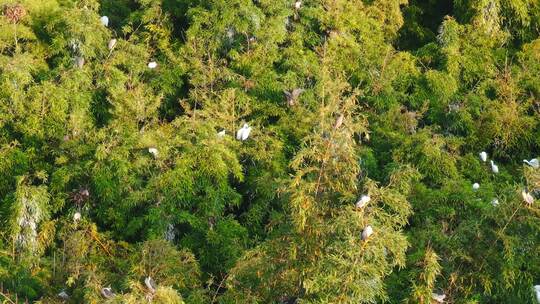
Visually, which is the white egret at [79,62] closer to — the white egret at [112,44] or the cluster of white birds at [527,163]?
the white egret at [112,44]

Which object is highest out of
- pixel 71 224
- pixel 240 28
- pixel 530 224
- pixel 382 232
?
pixel 382 232

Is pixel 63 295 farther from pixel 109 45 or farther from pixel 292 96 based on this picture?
pixel 109 45

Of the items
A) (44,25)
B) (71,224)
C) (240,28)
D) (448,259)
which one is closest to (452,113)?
(240,28)

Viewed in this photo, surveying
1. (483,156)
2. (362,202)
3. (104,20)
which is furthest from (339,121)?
(104,20)

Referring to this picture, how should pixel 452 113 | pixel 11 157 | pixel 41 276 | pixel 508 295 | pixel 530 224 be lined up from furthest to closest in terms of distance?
pixel 452 113, pixel 11 157, pixel 41 276, pixel 508 295, pixel 530 224

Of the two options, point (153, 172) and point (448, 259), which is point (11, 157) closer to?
point (153, 172)

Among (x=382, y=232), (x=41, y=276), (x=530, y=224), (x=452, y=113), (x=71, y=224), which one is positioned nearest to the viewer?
(x=382, y=232)

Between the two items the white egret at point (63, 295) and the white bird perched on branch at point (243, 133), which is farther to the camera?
the white bird perched on branch at point (243, 133)

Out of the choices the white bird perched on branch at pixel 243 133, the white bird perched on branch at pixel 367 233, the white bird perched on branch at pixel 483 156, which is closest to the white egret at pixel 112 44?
the white bird perched on branch at pixel 243 133

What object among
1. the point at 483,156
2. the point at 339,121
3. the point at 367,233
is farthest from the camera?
the point at 483,156
